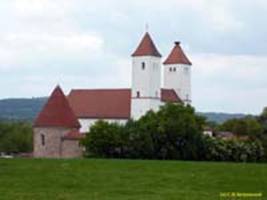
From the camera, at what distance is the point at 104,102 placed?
113312 millimetres

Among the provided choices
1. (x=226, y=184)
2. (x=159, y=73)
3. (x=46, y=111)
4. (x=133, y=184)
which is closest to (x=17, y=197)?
(x=133, y=184)

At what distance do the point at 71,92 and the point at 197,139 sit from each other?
4280cm

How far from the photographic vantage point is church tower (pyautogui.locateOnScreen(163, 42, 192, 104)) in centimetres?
11769

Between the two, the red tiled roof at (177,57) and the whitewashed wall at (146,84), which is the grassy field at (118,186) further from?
the red tiled roof at (177,57)

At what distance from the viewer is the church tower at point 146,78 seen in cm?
11138

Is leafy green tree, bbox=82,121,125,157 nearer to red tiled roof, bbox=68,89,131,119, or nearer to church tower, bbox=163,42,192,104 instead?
red tiled roof, bbox=68,89,131,119

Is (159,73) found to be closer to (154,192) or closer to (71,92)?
(71,92)

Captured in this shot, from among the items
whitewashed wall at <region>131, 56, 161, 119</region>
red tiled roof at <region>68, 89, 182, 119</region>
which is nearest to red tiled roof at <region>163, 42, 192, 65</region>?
red tiled roof at <region>68, 89, 182, 119</region>

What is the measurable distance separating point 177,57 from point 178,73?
252 cm

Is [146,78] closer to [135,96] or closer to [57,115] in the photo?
[135,96]

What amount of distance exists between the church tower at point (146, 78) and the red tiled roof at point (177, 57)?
17.9ft

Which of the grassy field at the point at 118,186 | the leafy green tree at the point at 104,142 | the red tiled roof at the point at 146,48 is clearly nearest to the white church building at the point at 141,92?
the red tiled roof at the point at 146,48

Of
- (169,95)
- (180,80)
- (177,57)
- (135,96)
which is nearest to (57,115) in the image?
(135,96)

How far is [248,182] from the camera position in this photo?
23.6 metres
